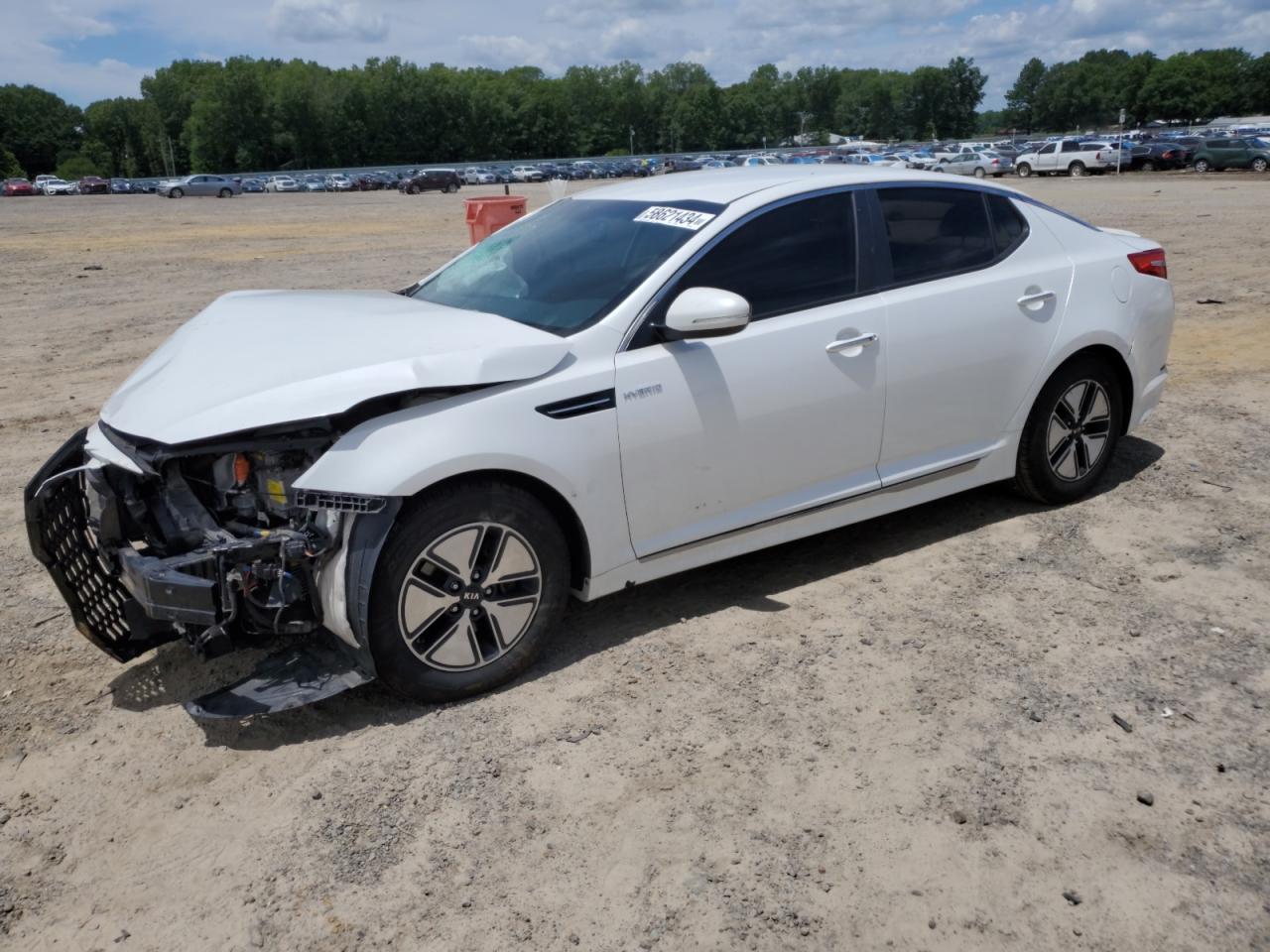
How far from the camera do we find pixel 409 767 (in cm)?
337

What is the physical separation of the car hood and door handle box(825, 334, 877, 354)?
1.18 m

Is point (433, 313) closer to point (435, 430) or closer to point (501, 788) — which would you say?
point (435, 430)

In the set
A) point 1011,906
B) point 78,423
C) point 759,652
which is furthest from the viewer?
point 78,423

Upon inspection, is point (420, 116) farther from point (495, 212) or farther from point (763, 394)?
point (763, 394)

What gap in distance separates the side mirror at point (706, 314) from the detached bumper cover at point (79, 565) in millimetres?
2156

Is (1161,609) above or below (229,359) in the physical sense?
below

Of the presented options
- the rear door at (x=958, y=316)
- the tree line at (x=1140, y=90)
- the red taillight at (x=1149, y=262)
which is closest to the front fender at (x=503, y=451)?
the rear door at (x=958, y=316)

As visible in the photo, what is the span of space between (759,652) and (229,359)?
2.23 metres

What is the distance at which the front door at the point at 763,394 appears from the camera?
3912mm

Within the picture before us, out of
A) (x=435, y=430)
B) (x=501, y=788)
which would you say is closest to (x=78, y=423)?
(x=435, y=430)

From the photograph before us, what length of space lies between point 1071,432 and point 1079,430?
56 mm

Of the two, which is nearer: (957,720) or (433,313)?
(957,720)

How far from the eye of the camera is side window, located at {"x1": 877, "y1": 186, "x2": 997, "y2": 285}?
15.2ft

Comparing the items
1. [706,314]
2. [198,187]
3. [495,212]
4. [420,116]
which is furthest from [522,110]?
[706,314]
